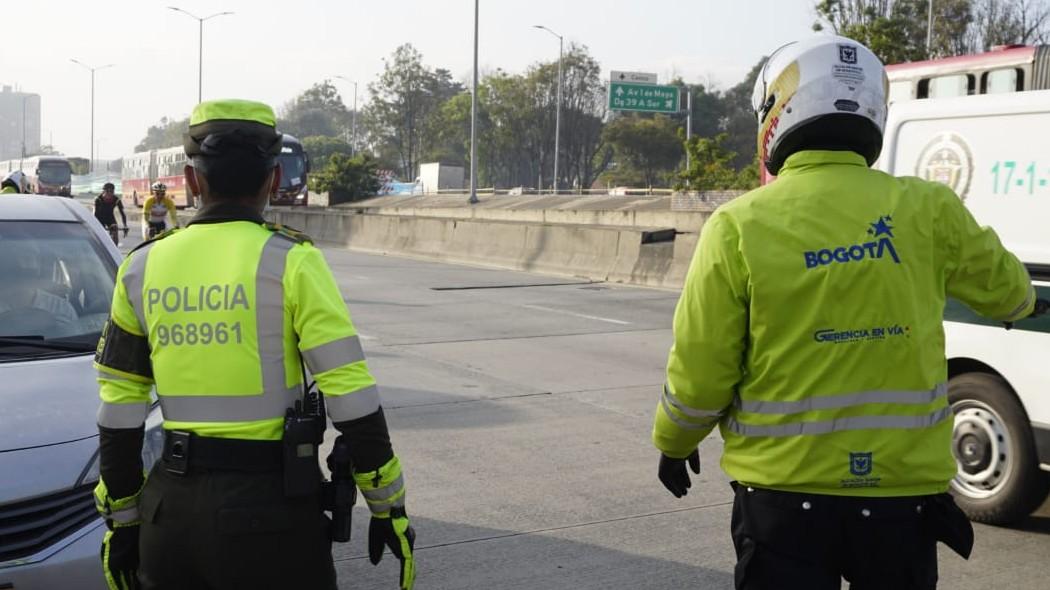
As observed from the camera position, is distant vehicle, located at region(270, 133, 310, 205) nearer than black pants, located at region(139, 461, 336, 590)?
No

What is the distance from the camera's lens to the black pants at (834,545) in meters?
2.67

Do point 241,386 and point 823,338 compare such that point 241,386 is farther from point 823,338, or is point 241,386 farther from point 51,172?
point 51,172

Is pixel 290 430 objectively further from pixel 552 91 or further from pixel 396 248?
pixel 552 91

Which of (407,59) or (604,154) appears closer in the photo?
(604,154)

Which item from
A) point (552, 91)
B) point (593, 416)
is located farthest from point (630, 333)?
point (552, 91)

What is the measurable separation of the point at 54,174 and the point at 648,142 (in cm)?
3845

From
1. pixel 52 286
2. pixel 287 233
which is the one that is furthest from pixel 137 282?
pixel 52 286

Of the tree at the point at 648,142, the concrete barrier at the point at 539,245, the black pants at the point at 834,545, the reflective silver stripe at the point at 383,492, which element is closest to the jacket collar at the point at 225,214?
the reflective silver stripe at the point at 383,492

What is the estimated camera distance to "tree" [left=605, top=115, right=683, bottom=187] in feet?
273

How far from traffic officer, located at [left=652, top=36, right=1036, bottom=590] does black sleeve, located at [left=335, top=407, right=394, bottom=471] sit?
721 millimetres

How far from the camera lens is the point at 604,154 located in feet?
313

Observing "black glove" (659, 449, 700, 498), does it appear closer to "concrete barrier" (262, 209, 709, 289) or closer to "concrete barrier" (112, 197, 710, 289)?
"concrete barrier" (112, 197, 710, 289)

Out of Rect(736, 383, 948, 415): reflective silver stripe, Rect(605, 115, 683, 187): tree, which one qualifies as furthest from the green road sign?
A: Rect(736, 383, 948, 415): reflective silver stripe

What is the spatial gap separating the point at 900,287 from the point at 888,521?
523mm
